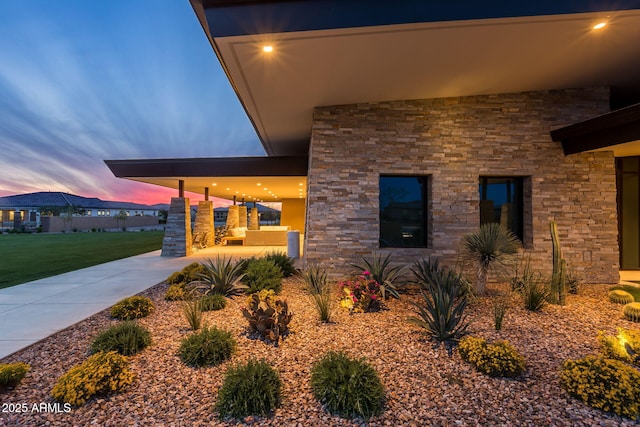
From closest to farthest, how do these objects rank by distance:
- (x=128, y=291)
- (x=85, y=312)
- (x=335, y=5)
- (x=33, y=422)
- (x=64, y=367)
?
1. (x=33, y=422)
2. (x=64, y=367)
3. (x=335, y=5)
4. (x=85, y=312)
5. (x=128, y=291)

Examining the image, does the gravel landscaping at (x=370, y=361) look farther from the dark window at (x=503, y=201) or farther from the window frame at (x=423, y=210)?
the dark window at (x=503, y=201)

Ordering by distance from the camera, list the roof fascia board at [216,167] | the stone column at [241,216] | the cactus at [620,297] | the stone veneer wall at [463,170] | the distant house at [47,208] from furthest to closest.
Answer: the distant house at [47,208], the stone column at [241,216], the roof fascia board at [216,167], the stone veneer wall at [463,170], the cactus at [620,297]

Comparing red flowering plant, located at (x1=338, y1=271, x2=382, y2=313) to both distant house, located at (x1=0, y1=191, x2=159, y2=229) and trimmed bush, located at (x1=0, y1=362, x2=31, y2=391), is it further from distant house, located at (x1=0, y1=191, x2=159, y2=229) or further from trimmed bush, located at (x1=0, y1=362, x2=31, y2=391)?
distant house, located at (x1=0, y1=191, x2=159, y2=229)

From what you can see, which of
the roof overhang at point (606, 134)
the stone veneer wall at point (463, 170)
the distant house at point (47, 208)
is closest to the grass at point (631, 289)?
the stone veneer wall at point (463, 170)

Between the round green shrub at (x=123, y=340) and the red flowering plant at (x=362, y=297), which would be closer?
the round green shrub at (x=123, y=340)

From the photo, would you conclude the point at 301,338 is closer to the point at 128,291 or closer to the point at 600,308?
the point at 128,291

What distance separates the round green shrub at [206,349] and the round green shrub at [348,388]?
3.86 ft

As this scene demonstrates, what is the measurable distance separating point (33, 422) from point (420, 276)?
5.79 metres

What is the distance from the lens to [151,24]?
20281mm

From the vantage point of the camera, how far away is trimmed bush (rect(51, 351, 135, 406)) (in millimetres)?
2316

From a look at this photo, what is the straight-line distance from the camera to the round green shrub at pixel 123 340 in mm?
3137

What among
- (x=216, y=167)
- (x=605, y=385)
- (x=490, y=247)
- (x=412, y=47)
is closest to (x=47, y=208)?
(x=216, y=167)

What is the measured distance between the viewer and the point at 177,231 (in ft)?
37.4

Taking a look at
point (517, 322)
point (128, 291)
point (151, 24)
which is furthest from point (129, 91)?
point (517, 322)
